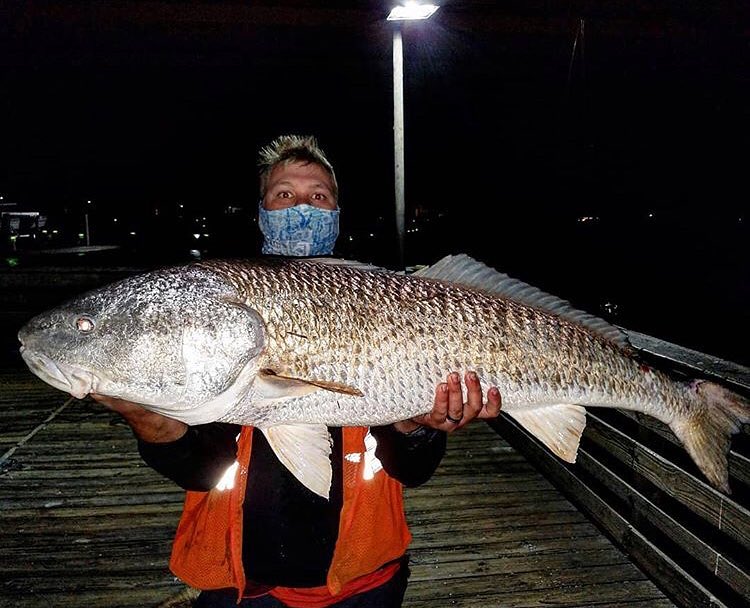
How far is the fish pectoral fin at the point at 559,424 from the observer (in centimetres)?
211

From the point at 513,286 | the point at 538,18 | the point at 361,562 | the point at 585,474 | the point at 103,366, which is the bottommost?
the point at 585,474

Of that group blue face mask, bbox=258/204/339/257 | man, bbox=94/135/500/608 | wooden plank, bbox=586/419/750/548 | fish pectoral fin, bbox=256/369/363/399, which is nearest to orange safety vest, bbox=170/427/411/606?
man, bbox=94/135/500/608

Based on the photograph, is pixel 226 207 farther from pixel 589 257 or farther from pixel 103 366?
pixel 103 366

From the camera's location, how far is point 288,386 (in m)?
1.76

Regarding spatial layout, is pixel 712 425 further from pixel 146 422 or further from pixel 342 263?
pixel 146 422

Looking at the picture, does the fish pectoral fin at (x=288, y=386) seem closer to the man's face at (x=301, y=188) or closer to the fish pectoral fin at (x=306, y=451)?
the fish pectoral fin at (x=306, y=451)

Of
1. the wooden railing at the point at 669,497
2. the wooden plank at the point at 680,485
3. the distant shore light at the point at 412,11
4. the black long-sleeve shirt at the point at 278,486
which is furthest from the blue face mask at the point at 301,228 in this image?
the distant shore light at the point at 412,11

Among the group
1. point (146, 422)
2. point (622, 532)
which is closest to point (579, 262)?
point (622, 532)

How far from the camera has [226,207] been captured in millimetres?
33094

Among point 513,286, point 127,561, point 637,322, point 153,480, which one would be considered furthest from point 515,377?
point 637,322

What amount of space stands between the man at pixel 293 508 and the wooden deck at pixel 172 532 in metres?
1.34

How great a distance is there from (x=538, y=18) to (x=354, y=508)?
6.00 meters

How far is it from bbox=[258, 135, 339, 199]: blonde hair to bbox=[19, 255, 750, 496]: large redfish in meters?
0.72

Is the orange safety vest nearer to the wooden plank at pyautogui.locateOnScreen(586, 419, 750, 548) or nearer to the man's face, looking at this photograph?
the man's face
